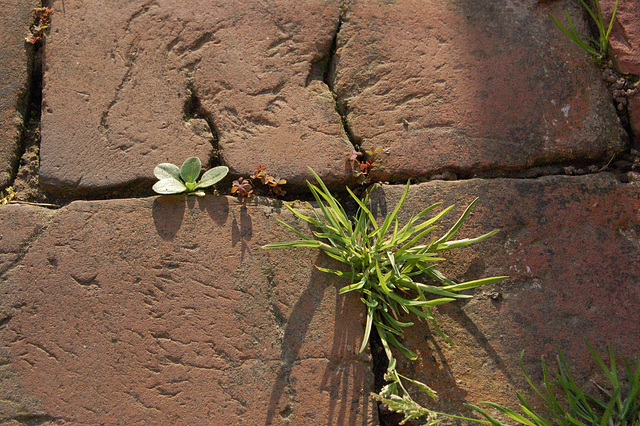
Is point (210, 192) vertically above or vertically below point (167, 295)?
above

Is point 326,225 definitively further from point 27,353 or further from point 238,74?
point 27,353

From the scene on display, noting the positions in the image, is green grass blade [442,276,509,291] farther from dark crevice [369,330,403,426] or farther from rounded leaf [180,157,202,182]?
rounded leaf [180,157,202,182]

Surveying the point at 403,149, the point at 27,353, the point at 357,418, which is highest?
the point at 403,149

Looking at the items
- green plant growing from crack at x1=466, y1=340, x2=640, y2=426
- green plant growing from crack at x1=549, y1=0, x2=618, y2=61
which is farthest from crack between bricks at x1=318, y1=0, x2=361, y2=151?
green plant growing from crack at x1=466, y1=340, x2=640, y2=426

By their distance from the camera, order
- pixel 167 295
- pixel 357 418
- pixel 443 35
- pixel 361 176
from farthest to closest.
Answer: pixel 443 35, pixel 361 176, pixel 167 295, pixel 357 418

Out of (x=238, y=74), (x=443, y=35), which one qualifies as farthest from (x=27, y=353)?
(x=443, y=35)
